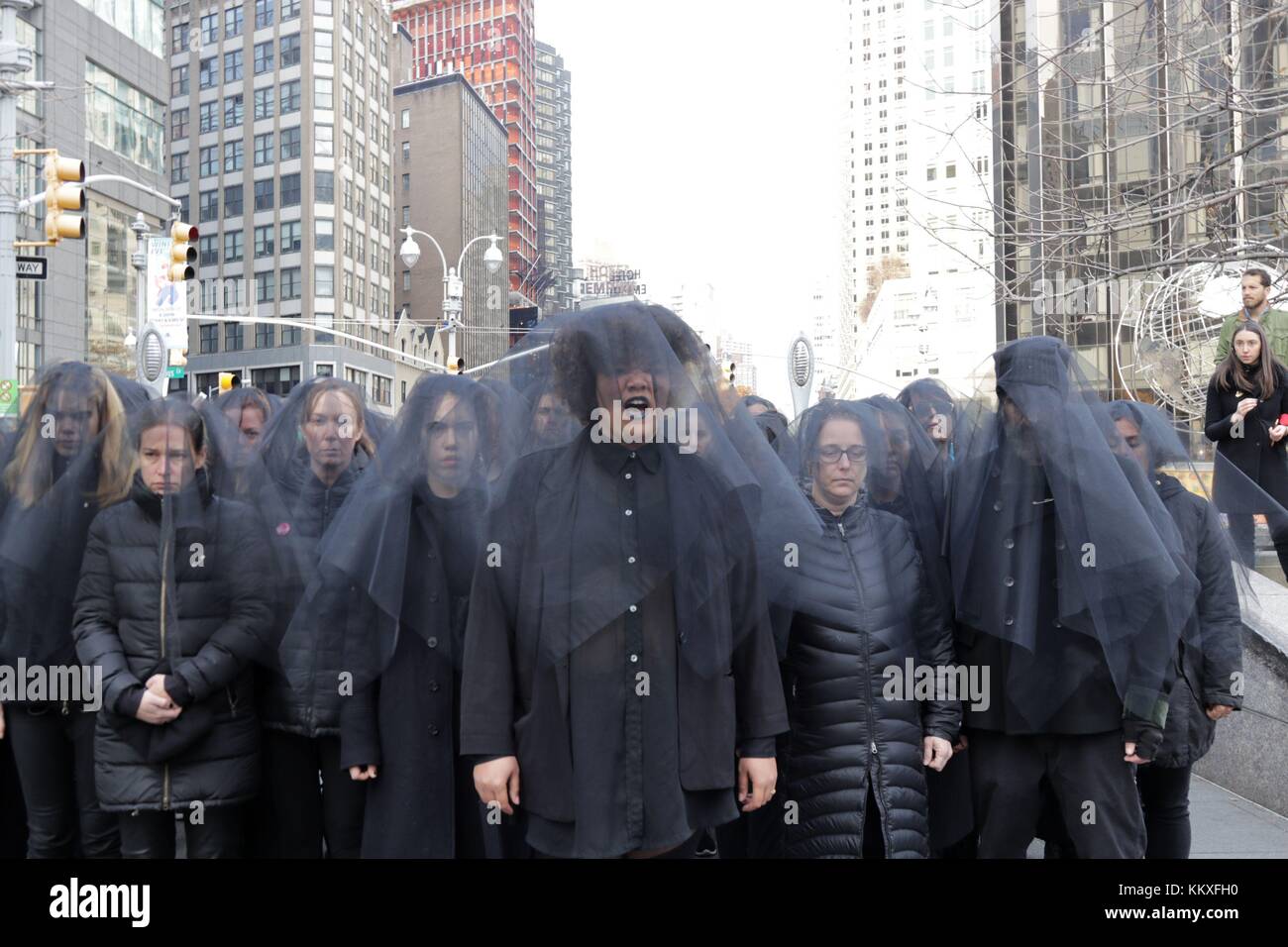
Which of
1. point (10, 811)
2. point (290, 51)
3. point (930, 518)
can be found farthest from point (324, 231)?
point (930, 518)

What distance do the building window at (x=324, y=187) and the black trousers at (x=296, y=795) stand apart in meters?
80.2

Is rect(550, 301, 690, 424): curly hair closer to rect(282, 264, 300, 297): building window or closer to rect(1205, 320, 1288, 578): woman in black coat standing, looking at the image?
rect(1205, 320, 1288, 578): woman in black coat standing

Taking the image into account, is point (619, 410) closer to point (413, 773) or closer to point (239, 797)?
point (413, 773)

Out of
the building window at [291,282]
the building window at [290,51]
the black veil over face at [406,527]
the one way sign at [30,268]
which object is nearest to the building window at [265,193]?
the building window at [291,282]

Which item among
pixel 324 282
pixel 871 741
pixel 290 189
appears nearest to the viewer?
pixel 871 741

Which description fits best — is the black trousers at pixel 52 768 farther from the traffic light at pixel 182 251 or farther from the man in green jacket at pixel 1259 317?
the traffic light at pixel 182 251

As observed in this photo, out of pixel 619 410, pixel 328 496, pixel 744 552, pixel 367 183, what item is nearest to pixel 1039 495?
pixel 744 552

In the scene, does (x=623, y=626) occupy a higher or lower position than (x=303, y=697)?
higher

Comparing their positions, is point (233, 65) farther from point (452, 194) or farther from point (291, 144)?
point (452, 194)

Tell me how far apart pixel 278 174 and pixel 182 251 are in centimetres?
6802

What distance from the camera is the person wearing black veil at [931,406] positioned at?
601 centimetres

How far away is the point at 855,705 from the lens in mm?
3910

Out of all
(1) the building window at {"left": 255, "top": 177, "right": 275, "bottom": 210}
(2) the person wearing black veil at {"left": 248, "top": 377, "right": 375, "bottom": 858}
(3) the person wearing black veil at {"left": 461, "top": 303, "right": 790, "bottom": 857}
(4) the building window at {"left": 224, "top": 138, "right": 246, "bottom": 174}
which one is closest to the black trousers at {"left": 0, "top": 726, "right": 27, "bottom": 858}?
(2) the person wearing black veil at {"left": 248, "top": 377, "right": 375, "bottom": 858}

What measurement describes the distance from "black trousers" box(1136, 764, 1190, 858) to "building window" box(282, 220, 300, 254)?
266ft
